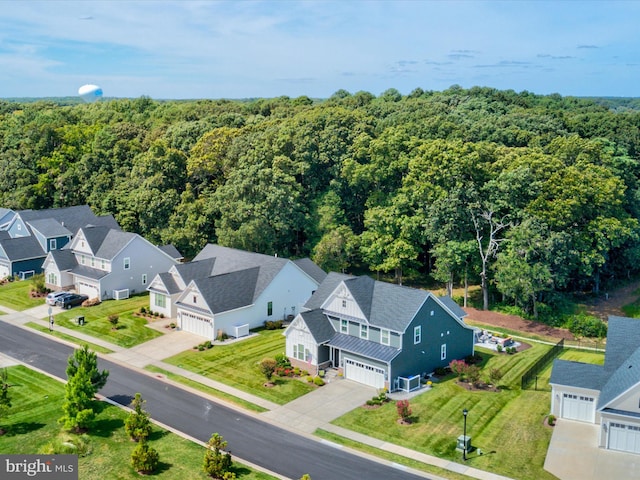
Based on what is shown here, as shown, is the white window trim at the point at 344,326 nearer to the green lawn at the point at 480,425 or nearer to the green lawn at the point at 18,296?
the green lawn at the point at 480,425

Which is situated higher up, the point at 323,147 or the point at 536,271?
the point at 323,147

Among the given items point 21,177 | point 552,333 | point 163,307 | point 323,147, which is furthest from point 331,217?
point 21,177

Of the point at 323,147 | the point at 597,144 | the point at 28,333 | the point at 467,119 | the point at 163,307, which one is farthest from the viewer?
the point at 467,119

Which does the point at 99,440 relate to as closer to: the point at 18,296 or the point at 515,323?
the point at 18,296

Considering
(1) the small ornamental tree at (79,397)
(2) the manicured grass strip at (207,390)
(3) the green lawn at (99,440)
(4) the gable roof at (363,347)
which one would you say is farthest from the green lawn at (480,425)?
(1) the small ornamental tree at (79,397)

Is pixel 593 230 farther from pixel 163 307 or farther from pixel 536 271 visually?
pixel 163 307
